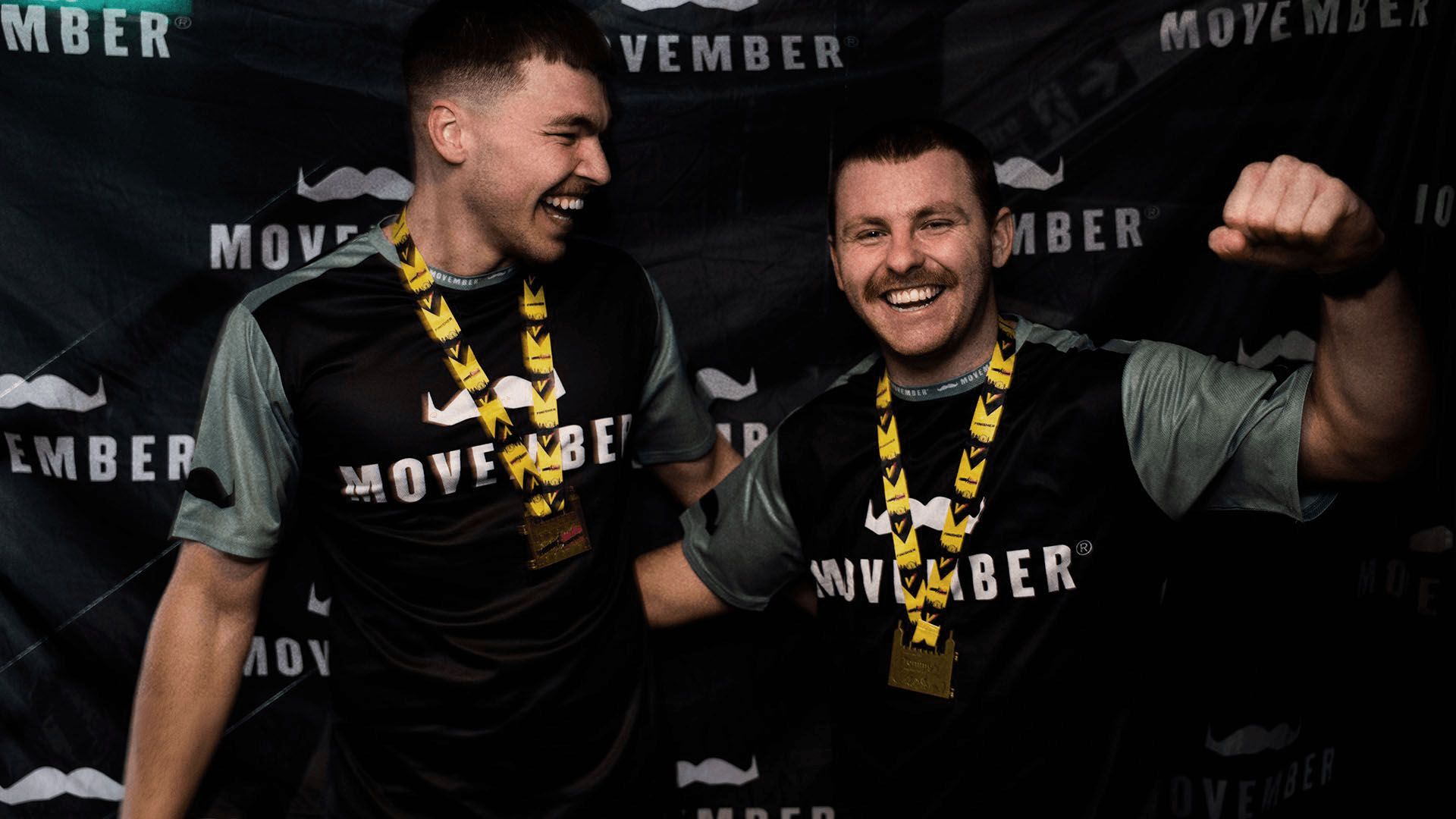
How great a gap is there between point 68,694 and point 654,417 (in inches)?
51.6

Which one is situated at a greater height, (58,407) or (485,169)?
(485,169)

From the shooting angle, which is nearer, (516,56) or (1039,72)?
(516,56)

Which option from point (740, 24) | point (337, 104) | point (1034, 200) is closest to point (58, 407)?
point (337, 104)

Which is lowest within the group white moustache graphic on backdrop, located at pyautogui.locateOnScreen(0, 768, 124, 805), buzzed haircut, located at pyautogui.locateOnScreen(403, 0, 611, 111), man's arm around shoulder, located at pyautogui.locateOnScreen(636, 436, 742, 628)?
white moustache graphic on backdrop, located at pyautogui.locateOnScreen(0, 768, 124, 805)

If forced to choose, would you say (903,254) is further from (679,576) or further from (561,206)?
(679,576)

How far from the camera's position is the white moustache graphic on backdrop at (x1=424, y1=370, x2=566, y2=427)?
1.83 meters

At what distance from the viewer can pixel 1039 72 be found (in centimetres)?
232

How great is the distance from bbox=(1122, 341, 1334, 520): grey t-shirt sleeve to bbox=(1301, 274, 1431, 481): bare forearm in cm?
6

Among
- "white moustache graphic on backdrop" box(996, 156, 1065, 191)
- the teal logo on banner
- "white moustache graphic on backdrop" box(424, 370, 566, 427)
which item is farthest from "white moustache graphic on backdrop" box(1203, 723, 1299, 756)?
the teal logo on banner

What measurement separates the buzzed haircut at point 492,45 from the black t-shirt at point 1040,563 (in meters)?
0.79

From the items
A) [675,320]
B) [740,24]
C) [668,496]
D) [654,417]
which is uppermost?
[740,24]

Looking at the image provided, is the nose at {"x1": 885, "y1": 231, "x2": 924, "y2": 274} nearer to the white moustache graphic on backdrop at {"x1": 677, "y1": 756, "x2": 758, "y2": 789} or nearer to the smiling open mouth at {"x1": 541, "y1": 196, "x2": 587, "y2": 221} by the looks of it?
the smiling open mouth at {"x1": 541, "y1": 196, "x2": 587, "y2": 221}

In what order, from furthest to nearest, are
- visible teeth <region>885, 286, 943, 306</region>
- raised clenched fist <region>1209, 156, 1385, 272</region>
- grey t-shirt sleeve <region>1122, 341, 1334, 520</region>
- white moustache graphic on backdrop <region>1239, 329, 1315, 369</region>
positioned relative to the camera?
white moustache graphic on backdrop <region>1239, 329, 1315, 369</region> → visible teeth <region>885, 286, 943, 306</region> → grey t-shirt sleeve <region>1122, 341, 1334, 520</region> → raised clenched fist <region>1209, 156, 1385, 272</region>

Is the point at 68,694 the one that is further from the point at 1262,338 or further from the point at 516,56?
the point at 1262,338
